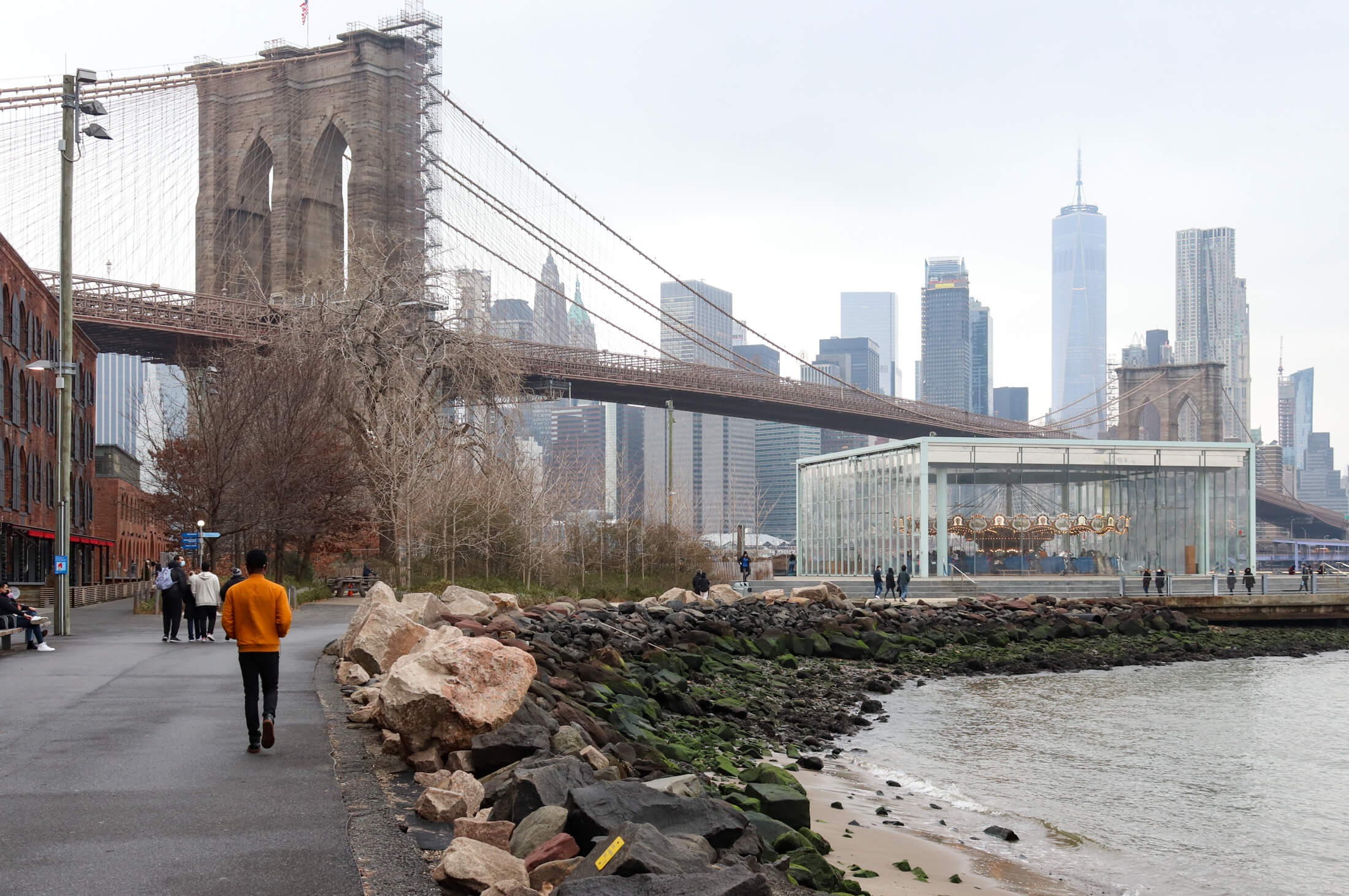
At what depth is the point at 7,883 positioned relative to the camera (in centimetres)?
620

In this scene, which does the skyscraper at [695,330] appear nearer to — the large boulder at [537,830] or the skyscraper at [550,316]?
the skyscraper at [550,316]

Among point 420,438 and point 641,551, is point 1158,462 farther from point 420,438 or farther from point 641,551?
point 420,438

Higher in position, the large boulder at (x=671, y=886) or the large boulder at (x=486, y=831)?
the large boulder at (x=671, y=886)

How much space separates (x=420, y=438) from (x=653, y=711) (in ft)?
67.4

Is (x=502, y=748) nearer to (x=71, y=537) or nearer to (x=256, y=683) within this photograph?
(x=256, y=683)

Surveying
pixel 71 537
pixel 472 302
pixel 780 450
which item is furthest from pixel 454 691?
pixel 780 450

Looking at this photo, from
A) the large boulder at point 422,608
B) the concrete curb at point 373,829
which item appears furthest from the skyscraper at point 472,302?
the concrete curb at point 373,829

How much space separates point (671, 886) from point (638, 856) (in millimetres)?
373

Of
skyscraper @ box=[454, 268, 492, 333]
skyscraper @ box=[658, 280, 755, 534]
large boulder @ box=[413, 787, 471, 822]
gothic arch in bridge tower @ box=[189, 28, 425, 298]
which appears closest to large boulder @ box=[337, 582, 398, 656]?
large boulder @ box=[413, 787, 471, 822]

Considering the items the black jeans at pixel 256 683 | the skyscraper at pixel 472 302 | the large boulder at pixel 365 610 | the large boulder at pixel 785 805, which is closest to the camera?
the black jeans at pixel 256 683

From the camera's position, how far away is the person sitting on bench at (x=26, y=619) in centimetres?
1877

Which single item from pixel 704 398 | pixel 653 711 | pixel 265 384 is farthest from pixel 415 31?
pixel 653 711

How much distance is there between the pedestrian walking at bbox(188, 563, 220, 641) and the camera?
21312 millimetres

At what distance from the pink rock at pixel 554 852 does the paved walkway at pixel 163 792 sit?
105cm
